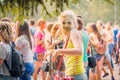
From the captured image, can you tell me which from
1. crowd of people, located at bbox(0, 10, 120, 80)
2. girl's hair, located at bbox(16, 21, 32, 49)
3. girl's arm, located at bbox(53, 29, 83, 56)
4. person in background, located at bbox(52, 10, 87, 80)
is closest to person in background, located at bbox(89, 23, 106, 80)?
crowd of people, located at bbox(0, 10, 120, 80)

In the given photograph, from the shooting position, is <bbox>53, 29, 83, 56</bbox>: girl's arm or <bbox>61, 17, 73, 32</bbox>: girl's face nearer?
<bbox>53, 29, 83, 56</bbox>: girl's arm

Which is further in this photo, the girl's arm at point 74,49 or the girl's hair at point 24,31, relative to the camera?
the girl's hair at point 24,31

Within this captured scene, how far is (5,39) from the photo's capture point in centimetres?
686

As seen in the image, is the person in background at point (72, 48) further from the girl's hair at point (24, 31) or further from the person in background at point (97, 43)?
the person in background at point (97, 43)

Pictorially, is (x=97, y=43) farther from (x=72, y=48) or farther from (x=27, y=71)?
(x=72, y=48)

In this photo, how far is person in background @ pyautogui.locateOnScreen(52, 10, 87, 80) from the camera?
7.04m

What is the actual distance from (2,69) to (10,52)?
26 centimetres

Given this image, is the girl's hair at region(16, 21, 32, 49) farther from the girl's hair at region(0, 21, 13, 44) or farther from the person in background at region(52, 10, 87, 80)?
the girl's hair at region(0, 21, 13, 44)

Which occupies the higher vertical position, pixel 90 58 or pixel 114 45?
pixel 114 45

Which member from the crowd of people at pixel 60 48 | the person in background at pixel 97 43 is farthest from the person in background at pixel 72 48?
the person in background at pixel 97 43

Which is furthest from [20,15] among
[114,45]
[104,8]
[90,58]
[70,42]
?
[104,8]

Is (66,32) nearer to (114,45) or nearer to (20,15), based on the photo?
(20,15)

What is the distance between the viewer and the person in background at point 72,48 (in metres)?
7.04

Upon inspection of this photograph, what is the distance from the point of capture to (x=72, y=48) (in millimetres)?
7145
